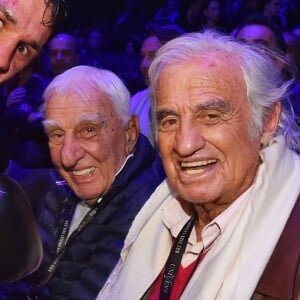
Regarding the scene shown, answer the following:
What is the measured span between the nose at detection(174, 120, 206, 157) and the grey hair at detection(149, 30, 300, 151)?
0.17 metres

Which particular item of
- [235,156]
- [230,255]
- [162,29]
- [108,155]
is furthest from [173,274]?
[162,29]

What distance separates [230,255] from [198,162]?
14.4 inches

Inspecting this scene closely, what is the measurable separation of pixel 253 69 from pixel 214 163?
33cm

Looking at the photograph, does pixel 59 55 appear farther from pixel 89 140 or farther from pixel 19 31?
pixel 19 31

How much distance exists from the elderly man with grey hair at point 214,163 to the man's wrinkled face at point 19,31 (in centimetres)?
46

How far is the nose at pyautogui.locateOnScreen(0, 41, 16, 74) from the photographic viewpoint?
1.73 m

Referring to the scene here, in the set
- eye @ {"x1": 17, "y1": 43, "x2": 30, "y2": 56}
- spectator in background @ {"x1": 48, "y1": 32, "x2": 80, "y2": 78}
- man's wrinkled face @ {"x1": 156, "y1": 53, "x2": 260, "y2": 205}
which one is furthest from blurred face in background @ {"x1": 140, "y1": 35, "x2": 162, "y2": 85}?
eye @ {"x1": 17, "y1": 43, "x2": 30, "y2": 56}

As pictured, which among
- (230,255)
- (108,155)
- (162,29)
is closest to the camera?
(230,255)

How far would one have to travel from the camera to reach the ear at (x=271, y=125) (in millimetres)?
2020

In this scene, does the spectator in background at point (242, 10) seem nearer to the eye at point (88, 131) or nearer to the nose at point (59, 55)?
the nose at point (59, 55)

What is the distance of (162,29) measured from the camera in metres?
4.15

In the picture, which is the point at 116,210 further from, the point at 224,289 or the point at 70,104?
the point at 224,289

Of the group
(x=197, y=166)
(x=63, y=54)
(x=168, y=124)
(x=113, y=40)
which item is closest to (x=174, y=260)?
(x=197, y=166)

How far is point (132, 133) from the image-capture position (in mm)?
2785
